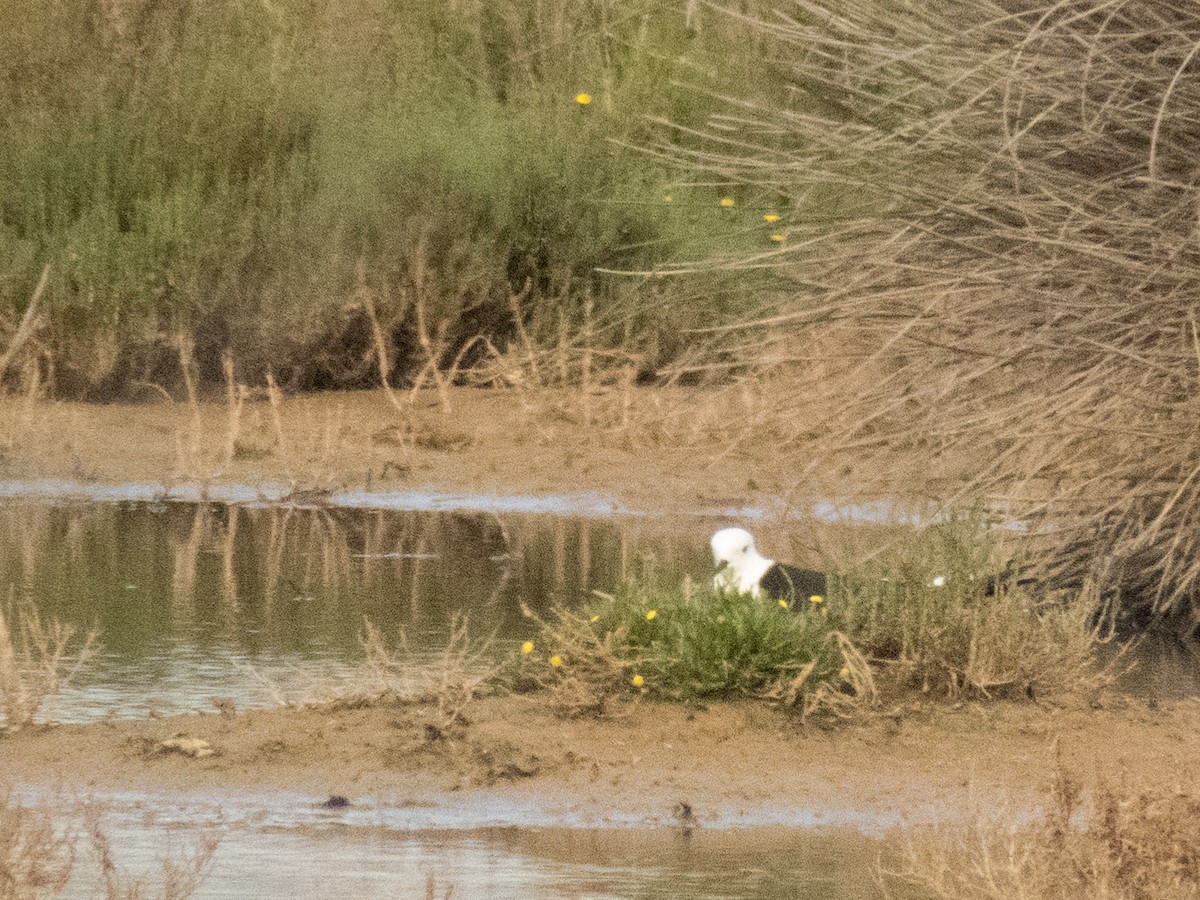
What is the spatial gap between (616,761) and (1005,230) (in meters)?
2.15

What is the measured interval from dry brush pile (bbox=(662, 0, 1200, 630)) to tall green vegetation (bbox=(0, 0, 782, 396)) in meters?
10.8

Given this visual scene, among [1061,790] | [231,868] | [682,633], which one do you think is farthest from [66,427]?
Answer: [1061,790]

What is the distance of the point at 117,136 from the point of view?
20.6 metres

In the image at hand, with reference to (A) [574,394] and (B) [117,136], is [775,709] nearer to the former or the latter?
(A) [574,394]

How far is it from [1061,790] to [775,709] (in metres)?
2.53

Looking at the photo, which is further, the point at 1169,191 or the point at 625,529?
the point at 625,529

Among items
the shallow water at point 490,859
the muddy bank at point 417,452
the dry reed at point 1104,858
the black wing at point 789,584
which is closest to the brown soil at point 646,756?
the shallow water at point 490,859

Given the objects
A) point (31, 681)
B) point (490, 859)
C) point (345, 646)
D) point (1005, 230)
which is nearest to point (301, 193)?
point (345, 646)

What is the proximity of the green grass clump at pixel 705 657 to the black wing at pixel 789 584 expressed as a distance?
79 centimetres

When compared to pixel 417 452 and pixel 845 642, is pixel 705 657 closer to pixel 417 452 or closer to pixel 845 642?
pixel 845 642

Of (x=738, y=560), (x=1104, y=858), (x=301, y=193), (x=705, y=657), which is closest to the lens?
(x=1104, y=858)

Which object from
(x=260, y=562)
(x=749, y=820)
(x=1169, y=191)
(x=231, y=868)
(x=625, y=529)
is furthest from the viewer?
(x=625, y=529)

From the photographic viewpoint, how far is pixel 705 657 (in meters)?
8.46

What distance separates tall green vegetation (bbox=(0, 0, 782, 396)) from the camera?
20141mm
